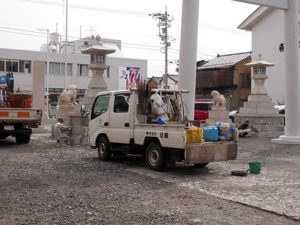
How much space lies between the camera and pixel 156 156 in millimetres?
9227

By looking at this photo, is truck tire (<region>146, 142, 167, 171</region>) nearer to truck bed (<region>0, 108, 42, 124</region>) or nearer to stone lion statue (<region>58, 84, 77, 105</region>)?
truck bed (<region>0, 108, 42, 124</region>)

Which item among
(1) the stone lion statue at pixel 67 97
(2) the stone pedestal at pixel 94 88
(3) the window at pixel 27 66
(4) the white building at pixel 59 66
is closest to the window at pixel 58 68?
(4) the white building at pixel 59 66

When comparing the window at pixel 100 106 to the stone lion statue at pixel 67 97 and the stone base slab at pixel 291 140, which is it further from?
the stone base slab at pixel 291 140

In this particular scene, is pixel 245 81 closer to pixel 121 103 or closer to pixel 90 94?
pixel 90 94

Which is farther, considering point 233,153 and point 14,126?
point 14,126

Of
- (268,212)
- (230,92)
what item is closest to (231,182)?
(268,212)

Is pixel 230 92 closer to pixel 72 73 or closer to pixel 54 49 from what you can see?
pixel 72 73

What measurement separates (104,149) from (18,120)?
474cm

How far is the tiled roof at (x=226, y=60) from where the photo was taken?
138 ft

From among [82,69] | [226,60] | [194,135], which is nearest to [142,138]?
[194,135]

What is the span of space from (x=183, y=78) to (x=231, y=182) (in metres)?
4.94

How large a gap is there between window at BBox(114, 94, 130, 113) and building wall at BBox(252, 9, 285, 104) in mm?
25582

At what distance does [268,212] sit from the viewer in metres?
5.86

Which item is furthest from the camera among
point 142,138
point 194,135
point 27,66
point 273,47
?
point 27,66
